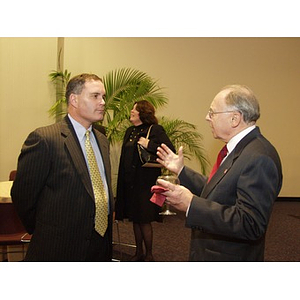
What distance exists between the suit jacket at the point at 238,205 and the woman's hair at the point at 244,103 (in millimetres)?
81

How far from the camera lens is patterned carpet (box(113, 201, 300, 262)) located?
457cm

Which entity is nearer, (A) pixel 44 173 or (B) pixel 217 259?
(B) pixel 217 259

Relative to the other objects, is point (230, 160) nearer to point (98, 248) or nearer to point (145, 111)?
point (98, 248)

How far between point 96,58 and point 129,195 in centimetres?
414

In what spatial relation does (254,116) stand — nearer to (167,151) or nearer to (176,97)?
(167,151)

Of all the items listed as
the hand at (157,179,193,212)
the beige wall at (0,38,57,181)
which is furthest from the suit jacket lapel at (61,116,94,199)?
the beige wall at (0,38,57,181)

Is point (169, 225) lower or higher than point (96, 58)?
lower

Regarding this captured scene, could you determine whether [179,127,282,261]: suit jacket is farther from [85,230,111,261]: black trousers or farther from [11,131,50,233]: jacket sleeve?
[11,131,50,233]: jacket sleeve

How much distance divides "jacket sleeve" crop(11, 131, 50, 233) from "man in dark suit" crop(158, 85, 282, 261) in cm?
Answer: 69

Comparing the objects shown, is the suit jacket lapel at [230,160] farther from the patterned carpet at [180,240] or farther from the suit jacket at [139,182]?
the patterned carpet at [180,240]

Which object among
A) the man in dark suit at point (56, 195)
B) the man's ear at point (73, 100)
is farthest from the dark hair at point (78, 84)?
the man in dark suit at point (56, 195)

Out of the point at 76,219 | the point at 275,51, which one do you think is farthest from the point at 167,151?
the point at 275,51

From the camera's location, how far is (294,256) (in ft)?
15.4

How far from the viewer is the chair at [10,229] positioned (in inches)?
130
